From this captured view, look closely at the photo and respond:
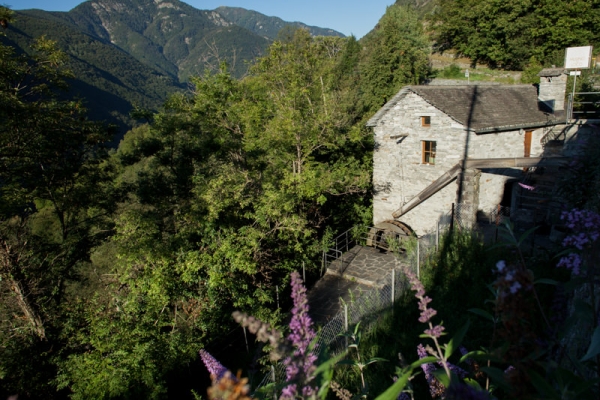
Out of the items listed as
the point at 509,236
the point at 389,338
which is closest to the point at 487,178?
the point at 389,338

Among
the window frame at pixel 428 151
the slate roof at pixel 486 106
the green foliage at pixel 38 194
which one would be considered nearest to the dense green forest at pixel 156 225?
the green foliage at pixel 38 194

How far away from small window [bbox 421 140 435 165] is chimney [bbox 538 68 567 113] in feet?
20.6

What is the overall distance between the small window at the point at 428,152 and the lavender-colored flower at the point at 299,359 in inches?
520

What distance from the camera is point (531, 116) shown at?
1413 centimetres

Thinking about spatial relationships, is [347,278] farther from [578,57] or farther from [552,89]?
[578,57]

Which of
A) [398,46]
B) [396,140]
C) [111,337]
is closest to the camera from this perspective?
[111,337]

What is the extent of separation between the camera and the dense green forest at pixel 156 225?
8.30 m

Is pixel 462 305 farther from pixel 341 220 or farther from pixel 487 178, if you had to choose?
pixel 341 220

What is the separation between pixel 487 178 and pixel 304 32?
30.0 m

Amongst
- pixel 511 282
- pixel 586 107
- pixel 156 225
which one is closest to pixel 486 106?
pixel 586 107

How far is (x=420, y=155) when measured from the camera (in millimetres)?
13969

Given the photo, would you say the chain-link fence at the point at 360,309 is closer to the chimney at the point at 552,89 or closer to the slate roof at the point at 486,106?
the slate roof at the point at 486,106

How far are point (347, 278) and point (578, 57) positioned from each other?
559 inches

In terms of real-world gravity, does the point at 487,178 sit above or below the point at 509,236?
below
